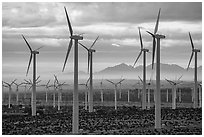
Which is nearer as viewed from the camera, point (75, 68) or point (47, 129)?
point (75, 68)

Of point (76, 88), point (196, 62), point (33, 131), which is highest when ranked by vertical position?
point (196, 62)

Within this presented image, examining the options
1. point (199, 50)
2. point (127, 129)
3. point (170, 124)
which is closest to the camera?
point (127, 129)

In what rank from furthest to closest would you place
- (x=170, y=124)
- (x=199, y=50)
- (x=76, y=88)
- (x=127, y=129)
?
(x=199, y=50) → (x=170, y=124) → (x=127, y=129) → (x=76, y=88)

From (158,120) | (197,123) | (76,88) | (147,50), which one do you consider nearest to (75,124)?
(76,88)

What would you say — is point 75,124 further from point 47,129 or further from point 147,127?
point 147,127

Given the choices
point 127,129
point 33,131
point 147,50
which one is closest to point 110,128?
point 127,129

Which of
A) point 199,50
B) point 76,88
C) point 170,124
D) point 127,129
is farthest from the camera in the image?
point 199,50

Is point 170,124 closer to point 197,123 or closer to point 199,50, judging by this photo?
point 197,123

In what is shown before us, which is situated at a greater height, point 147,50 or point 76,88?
point 147,50

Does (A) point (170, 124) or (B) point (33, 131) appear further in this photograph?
(A) point (170, 124)
